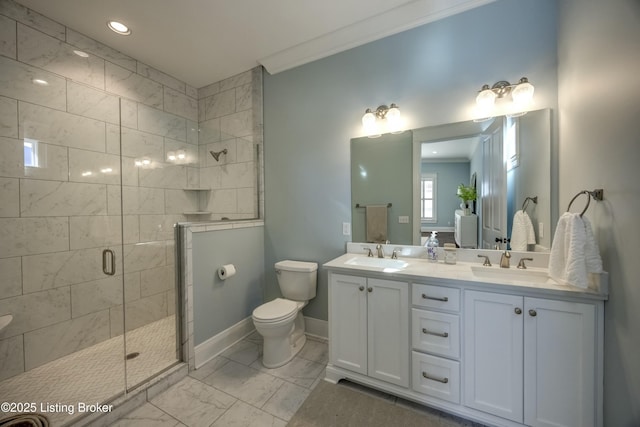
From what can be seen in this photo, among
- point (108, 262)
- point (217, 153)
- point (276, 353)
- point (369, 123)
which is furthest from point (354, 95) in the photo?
point (108, 262)

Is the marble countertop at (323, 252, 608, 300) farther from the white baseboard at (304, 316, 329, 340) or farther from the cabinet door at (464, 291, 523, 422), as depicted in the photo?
the white baseboard at (304, 316, 329, 340)

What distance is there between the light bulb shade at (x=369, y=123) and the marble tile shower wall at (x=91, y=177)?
4.03 feet

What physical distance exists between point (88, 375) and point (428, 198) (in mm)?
2920

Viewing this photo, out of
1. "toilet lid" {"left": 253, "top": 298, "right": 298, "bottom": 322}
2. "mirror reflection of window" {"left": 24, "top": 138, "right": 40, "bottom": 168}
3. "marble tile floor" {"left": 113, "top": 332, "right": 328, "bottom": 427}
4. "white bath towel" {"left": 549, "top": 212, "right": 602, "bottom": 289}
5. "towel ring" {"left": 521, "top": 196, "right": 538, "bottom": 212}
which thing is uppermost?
"mirror reflection of window" {"left": 24, "top": 138, "right": 40, "bottom": 168}

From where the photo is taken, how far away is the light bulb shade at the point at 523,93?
5.01 ft

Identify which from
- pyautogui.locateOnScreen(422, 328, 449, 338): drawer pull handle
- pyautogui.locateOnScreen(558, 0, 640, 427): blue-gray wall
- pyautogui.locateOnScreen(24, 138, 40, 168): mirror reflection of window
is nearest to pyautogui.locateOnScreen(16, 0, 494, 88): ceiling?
pyautogui.locateOnScreen(558, 0, 640, 427): blue-gray wall

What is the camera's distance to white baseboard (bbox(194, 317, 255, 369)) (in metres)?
1.98

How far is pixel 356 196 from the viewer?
2.18 meters

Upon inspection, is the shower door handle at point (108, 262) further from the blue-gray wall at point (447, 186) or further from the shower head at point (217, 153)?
the blue-gray wall at point (447, 186)

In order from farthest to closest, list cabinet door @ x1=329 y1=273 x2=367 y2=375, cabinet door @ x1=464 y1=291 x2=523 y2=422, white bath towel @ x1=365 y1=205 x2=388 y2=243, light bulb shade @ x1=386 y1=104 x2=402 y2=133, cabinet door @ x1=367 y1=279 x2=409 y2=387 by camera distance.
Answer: white bath towel @ x1=365 y1=205 x2=388 y2=243
light bulb shade @ x1=386 y1=104 x2=402 y2=133
cabinet door @ x1=329 y1=273 x2=367 y2=375
cabinet door @ x1=367 y1=279 x2=409 y2=387
cabinet door @ x1=464 y1=291 x2=523 y2=422

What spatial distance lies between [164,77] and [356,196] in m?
2.61

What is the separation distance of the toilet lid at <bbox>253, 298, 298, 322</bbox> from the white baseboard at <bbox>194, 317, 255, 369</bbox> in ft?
1.79

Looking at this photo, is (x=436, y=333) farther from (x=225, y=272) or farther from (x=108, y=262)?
(x=108, y=262)

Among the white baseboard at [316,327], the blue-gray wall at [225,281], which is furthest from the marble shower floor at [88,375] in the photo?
the white baseboard at [316,327]
